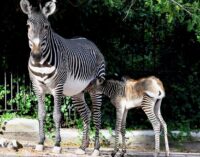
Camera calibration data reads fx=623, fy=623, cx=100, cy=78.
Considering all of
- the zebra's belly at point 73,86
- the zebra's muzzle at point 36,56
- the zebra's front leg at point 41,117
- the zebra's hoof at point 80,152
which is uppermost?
the zebra's muzzle at point 36,56

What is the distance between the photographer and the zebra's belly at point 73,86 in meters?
10.9

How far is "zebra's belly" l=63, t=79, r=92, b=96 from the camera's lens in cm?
1089

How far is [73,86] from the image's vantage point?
11.1 metres

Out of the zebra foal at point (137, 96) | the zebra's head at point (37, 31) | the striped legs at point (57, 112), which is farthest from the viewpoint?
the zebra foal at point (137, 96)

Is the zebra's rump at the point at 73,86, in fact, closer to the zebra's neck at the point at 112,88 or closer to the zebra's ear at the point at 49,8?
the zebra's neck at the point at 112,88

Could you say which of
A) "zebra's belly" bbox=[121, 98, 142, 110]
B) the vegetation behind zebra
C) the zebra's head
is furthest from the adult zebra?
the vegetation behind zebra

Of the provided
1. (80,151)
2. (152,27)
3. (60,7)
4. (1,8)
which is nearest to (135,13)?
(152,27)

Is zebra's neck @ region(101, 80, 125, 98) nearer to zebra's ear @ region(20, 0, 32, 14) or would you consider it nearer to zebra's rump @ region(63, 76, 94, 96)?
zebra's rump @ region(63, 76, 94, 96)

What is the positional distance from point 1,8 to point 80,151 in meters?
4.82

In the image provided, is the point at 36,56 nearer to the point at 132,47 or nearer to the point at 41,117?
the point at 41,117

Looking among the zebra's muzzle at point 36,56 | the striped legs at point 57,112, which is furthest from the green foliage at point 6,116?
the zebra's muzzle at point 36,56

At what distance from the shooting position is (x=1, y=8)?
14.6 metres

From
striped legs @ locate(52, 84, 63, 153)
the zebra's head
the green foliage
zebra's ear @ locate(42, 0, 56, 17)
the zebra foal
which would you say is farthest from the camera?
the green foliage

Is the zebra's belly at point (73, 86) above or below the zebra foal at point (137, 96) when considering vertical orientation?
above
